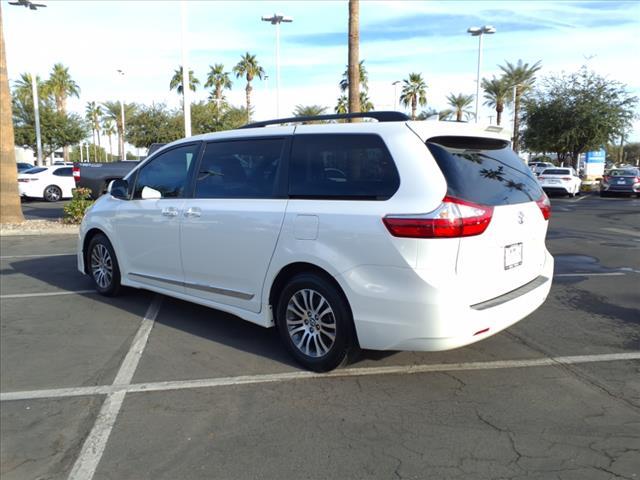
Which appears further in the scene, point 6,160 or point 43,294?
point 6,160

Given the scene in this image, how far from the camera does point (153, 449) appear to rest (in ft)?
10.2

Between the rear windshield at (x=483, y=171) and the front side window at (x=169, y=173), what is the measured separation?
2.59 meters

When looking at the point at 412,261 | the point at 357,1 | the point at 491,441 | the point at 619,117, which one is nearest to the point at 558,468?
the point at 491,441

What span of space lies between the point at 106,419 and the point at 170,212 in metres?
2.25

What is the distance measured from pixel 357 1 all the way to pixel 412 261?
13.3 m

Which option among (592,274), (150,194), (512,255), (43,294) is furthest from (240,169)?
→ (592,274)

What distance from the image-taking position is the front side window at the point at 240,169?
441 cm

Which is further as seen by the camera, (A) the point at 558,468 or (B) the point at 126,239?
(B) the point at 126,239

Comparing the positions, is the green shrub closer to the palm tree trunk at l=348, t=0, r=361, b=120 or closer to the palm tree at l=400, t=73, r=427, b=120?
the palm tree trunk at l=348, t=0, r=361, b=120

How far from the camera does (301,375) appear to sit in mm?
4117

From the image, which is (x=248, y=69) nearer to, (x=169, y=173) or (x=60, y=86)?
(x=60, y=86)

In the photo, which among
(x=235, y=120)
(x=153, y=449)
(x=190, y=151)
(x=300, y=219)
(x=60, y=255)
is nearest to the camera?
(x=153, y=449)

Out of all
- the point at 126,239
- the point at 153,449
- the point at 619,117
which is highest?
the point at 619,117

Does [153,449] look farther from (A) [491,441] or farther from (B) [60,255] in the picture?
(B) [60,255]
